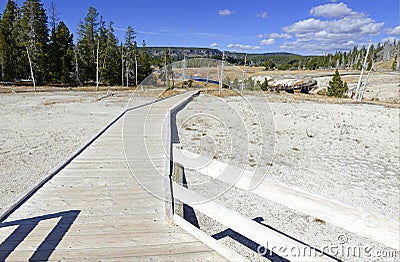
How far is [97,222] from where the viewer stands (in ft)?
10.7

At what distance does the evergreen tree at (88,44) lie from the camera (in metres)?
43.9

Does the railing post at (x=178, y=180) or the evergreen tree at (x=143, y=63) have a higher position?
the evergreen tree at (x=143, y=63)

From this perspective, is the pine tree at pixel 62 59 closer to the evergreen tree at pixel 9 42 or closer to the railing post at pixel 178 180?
the evergreen tree at pixel 9 42

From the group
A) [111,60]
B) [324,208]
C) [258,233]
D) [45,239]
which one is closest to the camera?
[324,208]

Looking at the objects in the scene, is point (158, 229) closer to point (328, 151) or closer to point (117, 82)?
point (328, 151)

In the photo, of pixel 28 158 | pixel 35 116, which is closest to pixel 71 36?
pixel 35 116

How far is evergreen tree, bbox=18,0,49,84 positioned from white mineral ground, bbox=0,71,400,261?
88.0 feet

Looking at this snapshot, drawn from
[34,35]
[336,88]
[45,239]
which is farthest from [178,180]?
[34,35]

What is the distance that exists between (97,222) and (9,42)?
47.1 m

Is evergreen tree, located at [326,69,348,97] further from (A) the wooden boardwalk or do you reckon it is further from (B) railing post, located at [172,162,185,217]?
(A) the wooden boardwalk

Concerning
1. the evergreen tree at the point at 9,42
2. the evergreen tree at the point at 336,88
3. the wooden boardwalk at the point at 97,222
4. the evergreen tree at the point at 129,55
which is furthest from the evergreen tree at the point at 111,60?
the wooden boardwalk at the point at 97,222

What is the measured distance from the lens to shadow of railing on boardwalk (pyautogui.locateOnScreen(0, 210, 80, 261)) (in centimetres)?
264

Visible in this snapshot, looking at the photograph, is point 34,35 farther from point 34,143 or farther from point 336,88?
point 336,88

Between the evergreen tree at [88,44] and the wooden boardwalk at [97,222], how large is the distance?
43538mm
